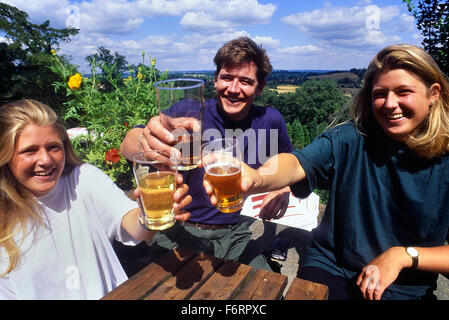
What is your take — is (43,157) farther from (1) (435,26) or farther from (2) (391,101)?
(1) (435,26)

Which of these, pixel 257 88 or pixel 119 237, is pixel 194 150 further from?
pixel 257 88

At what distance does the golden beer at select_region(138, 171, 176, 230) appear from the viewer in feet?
4.24

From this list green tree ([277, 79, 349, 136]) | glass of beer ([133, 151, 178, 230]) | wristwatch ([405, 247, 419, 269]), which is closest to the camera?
glass of beer ([133, 151, 178, 230])

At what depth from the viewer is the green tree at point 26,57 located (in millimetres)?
9305

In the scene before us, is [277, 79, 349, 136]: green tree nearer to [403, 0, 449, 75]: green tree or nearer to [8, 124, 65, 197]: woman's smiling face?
[403, 0, 449, 75]: green tree

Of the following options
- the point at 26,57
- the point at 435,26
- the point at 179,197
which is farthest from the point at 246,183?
the point at 26,57

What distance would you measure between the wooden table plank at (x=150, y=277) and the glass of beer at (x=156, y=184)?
394 mm

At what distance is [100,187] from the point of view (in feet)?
6.23

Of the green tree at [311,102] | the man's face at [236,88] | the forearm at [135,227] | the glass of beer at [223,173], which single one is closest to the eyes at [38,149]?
the forearm at [135,227]

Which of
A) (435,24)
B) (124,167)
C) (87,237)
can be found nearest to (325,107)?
(435,24)

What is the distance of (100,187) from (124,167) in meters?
2.53

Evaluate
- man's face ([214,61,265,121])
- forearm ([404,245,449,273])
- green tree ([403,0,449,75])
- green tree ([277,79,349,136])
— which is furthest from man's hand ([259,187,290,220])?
green tree ([277,79,349,136])

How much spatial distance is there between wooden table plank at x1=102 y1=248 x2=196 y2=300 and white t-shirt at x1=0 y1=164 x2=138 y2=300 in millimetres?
313
